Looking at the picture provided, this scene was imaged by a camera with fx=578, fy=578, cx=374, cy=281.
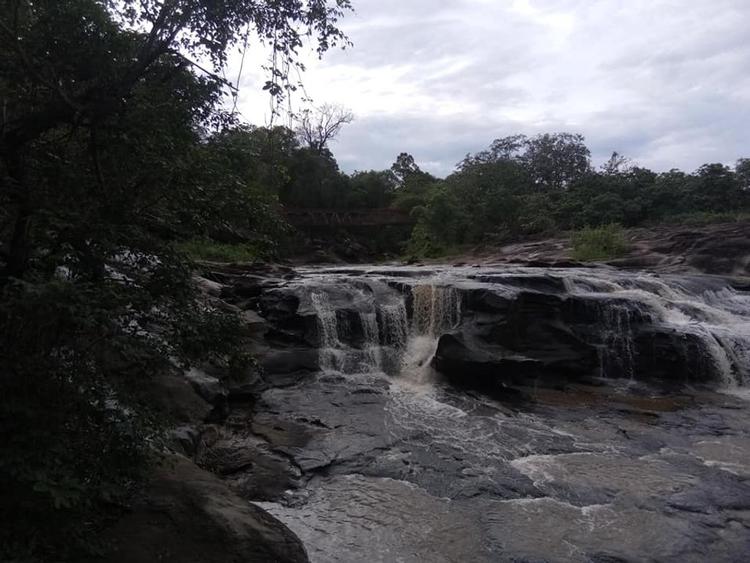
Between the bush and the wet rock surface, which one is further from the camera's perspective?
the bush

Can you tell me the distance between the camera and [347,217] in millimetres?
38531

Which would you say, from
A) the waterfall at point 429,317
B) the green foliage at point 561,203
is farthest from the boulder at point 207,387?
the green foliage at point 561,203

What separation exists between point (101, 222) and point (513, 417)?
758 centimetres

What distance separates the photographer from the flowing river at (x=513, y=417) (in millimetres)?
5578

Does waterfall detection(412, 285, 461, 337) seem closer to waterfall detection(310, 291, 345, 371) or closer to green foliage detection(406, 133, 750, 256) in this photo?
waterfall detection(310, 291, 345, 371)

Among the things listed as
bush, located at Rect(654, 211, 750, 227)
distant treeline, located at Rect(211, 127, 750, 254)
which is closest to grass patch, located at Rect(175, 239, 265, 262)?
distant treeline, located at Rect(211, 127, 750, 254)

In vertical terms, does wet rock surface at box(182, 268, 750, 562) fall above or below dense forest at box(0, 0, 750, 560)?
below

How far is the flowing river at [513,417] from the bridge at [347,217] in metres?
21.3

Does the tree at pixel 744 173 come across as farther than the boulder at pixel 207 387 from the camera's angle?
Yes

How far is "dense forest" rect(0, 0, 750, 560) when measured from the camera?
9.62 feet

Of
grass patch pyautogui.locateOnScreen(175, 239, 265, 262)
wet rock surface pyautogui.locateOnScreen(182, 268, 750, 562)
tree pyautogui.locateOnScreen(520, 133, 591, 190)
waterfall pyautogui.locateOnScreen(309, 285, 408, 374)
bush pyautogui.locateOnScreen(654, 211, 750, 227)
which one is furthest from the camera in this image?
tree pyautogui.locateOnScreen(520, 133, 591, 190)

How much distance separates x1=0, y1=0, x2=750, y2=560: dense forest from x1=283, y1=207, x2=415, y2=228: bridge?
103 feet

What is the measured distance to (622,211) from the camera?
30.8 m

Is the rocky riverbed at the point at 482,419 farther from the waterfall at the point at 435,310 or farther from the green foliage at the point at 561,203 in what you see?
the green foliage at the point at 561,203
